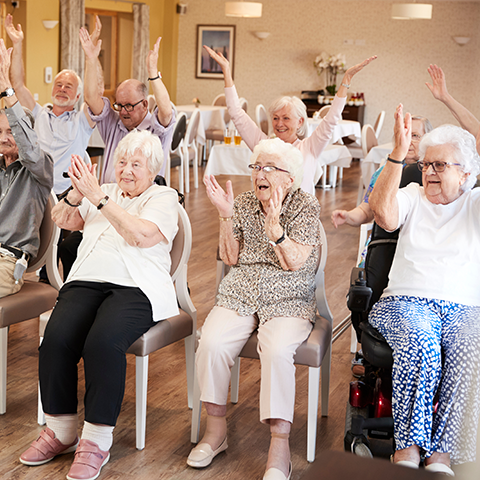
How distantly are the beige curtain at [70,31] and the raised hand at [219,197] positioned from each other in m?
7.88

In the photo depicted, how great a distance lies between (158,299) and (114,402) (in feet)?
1.36

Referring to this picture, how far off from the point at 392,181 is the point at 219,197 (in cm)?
62

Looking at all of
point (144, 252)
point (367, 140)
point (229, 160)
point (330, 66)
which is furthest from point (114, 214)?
point (330, 66)

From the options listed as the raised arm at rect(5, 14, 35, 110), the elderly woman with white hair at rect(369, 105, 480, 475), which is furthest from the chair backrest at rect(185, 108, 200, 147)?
the elderly woman with white hair at rect(369, 105, 480, 475)

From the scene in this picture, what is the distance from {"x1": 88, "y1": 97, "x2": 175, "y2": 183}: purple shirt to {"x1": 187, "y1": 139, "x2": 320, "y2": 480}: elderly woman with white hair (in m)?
0.92

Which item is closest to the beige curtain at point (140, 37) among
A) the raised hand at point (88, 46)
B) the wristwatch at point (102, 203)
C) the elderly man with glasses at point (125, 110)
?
the raised hand at point (88, 46)

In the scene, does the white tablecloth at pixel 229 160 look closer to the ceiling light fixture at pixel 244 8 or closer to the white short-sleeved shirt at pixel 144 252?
the white short-sleeved shirt at pixel 144 252

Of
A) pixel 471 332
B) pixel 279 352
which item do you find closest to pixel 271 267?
pixel 279 352

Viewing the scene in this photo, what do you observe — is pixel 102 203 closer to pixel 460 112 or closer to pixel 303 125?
pixel 303 125

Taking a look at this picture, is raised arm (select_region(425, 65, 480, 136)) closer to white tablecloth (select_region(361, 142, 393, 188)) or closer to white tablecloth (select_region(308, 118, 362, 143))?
white tablecloth (select_region(361, 142, 393, 188))

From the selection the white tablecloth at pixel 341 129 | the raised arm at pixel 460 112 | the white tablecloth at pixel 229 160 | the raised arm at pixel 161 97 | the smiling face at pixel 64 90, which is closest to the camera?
the raised arm at pixel 460 112

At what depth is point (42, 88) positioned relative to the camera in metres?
9.22

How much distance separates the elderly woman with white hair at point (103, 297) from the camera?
6.90 feet

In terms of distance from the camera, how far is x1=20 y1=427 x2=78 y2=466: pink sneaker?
7.00 feet
